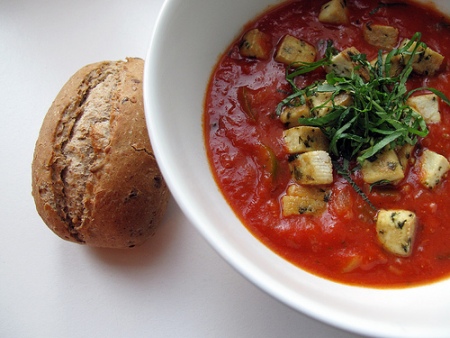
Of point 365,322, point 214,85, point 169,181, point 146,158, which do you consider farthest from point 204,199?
point 365,322

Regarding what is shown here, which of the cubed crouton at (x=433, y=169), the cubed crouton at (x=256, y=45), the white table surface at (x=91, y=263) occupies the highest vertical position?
the cubed crouton at (x=256, y=45)

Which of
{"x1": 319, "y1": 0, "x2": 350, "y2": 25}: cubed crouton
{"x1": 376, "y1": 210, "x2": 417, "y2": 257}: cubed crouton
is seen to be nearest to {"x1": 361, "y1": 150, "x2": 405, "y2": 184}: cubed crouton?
{"x1": 376, "y1": 210, "x2": 417, "y2": 257}: cubed crouton

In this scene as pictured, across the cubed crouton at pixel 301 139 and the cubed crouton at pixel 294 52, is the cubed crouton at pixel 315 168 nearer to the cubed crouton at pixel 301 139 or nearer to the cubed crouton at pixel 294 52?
the cubed crouton at pixel 301 139

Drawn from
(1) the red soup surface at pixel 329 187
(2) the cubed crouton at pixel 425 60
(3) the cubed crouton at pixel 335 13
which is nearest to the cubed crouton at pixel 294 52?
(1) the red soup surface at pixel 329 187

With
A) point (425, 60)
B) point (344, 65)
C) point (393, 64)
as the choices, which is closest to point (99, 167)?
point (344, 65)

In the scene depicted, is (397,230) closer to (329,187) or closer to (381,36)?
(329,187)

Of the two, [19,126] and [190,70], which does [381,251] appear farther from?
[19,126]
